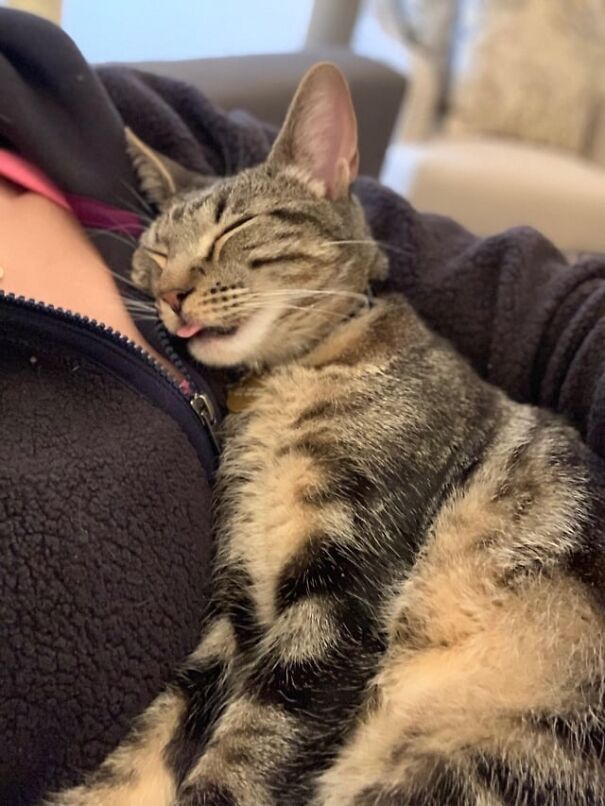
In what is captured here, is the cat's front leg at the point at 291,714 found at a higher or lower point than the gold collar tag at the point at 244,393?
lower

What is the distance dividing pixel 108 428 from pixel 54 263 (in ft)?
0.73

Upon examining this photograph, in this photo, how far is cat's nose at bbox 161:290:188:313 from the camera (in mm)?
1007

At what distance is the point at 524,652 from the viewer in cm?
85

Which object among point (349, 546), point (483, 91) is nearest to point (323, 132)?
point (349, 546)

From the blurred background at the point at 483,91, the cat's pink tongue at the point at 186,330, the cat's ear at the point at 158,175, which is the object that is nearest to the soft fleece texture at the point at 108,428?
the cat's ear at the point at 158,175

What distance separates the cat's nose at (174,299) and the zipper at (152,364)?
0.13ft

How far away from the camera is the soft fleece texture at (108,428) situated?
76 centimetres

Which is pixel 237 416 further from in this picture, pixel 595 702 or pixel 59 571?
pixel 595 702

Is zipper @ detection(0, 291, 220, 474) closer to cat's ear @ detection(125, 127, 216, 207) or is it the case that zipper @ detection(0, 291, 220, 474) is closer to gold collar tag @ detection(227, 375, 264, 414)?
gold collar tag @ detection(227, 375, 264, 414)

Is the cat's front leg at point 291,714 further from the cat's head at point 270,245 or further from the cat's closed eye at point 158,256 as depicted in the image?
the cat's closed eye at point 158,256

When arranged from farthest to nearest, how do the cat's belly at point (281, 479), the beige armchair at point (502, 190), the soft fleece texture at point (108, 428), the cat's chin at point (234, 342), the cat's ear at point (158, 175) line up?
1. the beige armchair at point (502, 190)
2. the cat's ear at point (158, 175)
3. the cat's chin at point (234, 342)
4. the cat's belly at point (281, 479)
5. the soft fleece texture at point (108, 428)

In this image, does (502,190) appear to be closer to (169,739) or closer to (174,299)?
(174,299)

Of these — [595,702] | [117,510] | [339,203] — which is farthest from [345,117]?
[595,702]

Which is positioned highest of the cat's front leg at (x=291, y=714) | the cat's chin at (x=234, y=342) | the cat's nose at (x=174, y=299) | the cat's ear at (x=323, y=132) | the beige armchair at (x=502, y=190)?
the cat's ear at (x=323, y=132)
